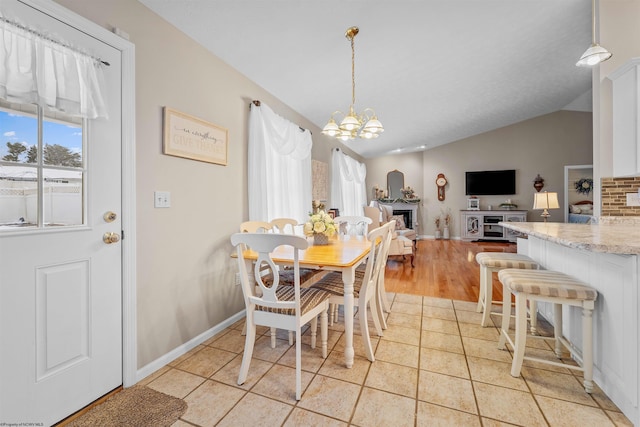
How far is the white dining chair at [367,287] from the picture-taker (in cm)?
188

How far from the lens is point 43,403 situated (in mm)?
1298

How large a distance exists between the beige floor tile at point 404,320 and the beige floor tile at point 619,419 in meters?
1.20

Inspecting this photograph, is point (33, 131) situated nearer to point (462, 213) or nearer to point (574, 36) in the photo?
point (574, 36)

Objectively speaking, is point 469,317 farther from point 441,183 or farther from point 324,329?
point 441,183

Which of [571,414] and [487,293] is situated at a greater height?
[487,293]

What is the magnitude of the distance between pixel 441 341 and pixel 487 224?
6394 mm

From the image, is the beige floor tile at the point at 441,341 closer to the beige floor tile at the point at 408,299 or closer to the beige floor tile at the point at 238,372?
the beige floor tile at the point at 408,299

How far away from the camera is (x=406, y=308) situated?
2.81 metres

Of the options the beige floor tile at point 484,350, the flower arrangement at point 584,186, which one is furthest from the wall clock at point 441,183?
the beige floor tile at point 484,350

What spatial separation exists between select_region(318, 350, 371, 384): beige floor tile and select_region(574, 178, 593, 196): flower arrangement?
814cm

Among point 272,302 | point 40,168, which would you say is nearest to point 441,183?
point 272,302

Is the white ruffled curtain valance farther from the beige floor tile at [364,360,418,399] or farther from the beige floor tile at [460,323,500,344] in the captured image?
the beige floor tile at [460,323,500,344]

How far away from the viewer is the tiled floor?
1377 mm

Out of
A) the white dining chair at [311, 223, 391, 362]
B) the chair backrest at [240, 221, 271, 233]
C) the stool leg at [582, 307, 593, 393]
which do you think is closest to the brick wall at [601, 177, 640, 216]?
the stool leg at [582, 307, 593, 393]
